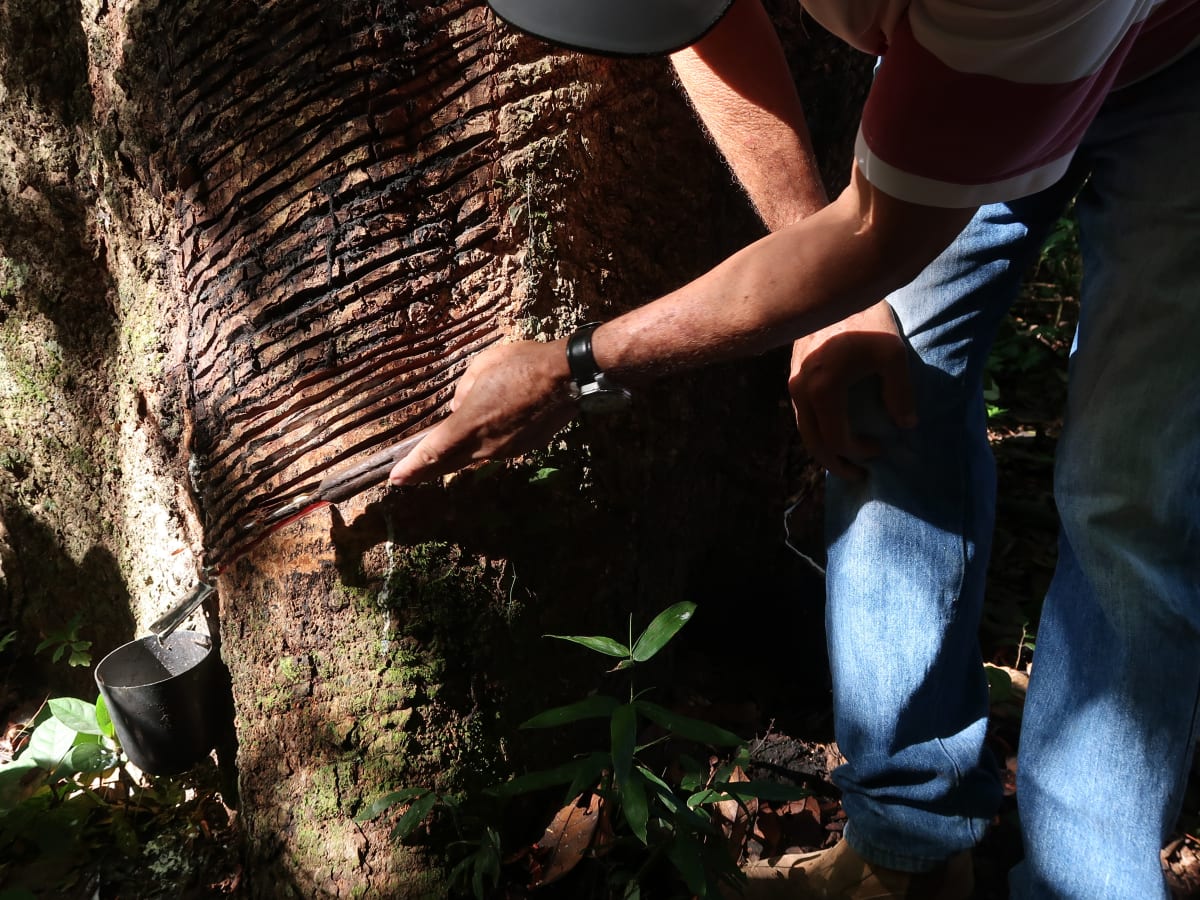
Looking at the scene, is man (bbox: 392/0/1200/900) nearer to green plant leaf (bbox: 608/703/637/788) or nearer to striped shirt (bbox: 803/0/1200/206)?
striped shirt (bbox: 803/0/1200/206)

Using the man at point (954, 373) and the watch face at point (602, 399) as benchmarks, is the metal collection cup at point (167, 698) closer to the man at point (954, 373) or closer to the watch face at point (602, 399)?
the man at point (954, 373)

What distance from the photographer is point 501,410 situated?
1.55m

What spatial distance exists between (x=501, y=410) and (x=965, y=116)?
86cm

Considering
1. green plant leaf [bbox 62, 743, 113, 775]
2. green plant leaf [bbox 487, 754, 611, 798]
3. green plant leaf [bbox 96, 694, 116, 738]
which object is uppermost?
green plant leaf [bbox 487, 754, 611, 798]

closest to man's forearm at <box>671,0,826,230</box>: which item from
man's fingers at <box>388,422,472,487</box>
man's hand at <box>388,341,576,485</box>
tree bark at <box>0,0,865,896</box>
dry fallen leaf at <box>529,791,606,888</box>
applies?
tree bark at <box>0,0,865,896</box>

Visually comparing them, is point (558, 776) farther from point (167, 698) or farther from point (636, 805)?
point (167, 698)

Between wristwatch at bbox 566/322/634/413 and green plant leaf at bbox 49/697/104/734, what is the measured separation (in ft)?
6.25

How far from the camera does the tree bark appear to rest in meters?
1.73

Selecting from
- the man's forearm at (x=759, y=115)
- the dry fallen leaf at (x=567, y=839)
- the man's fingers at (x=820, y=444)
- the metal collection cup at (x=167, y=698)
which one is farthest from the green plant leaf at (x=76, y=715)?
the man's forearm at (x=759, y=115)

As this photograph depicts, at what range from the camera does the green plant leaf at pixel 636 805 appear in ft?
4.74

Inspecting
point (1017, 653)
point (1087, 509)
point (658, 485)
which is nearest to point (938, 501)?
point (1087, 509)

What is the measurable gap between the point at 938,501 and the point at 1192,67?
2.82ft

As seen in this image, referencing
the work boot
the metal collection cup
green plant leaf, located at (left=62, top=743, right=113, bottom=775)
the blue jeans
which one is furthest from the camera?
green plant leaf, located at (left=62, top=743, right=113, bottom=775)

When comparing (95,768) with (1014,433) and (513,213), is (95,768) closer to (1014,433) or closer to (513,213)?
(513,213)
